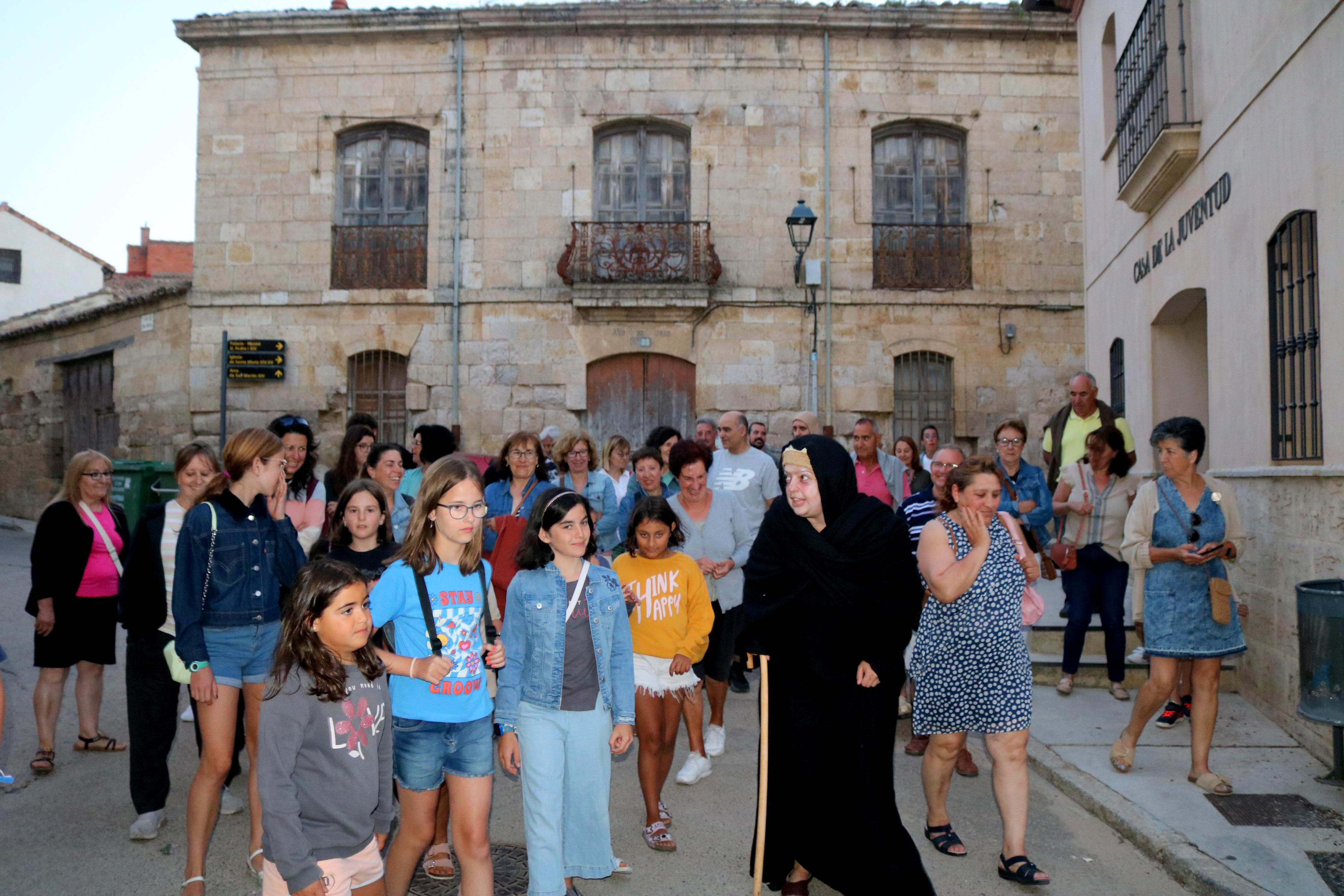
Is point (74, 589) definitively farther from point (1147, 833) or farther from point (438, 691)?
point (1147, 833)

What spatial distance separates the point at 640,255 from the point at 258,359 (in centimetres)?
616

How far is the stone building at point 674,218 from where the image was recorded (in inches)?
596

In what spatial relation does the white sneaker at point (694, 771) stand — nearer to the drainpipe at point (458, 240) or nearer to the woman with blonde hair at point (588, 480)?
the woman with blonde hair at point (588, 480)

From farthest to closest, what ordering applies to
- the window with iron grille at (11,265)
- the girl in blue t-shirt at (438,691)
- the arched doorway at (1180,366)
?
the window with iron grille at (11,265), the arched doorway at (1180,366), the girl in blue t-shirt at (438,691)

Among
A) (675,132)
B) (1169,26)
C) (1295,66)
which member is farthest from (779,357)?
(1295,66)

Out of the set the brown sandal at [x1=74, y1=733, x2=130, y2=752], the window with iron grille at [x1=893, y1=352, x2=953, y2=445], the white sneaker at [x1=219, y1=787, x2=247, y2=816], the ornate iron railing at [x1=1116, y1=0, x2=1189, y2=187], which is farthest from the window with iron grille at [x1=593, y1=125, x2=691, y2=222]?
the white sneaker at [x1=219, y1=787, x2=247, y2=816]

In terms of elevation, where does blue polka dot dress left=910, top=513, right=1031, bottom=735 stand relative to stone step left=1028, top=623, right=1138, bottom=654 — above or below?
above

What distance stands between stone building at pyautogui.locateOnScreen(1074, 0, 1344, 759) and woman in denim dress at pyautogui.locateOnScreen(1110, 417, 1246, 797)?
0.51 meters

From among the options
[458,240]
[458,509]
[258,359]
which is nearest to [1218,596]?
[458,509]

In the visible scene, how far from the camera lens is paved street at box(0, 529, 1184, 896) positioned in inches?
169

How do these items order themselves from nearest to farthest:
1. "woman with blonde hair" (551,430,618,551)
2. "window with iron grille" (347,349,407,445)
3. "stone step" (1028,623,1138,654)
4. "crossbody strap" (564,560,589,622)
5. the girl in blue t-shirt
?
the girl in blue t-shirt → "crossbody strap" (564,560,589,622) → "woman with blonde hair" (551,430,618,551) → "stone step" (1028,623,1138,654) → "window with iron grille" (347,349,407,445)

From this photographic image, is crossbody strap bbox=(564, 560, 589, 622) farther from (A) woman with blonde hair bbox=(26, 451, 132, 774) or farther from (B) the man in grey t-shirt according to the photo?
(A) woman with blonde hair bbox=(26, 451, 132, 774)

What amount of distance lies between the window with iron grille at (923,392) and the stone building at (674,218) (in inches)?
1.4

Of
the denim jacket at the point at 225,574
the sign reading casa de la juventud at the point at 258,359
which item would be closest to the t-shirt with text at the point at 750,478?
the denim jacket at the point at 225,574
